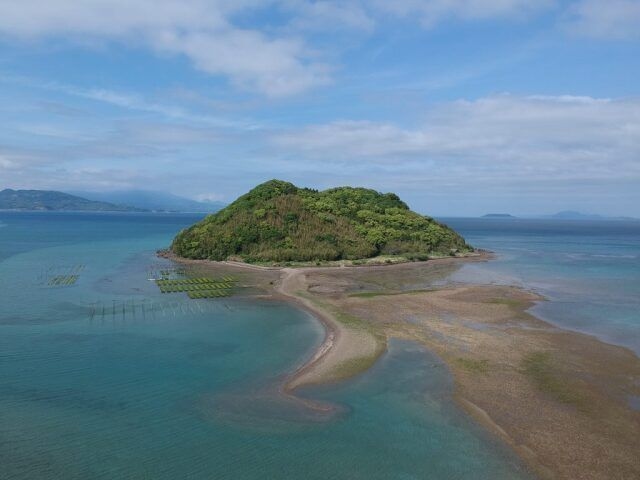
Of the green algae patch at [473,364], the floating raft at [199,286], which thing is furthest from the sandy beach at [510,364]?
the floating raft at [199,286]

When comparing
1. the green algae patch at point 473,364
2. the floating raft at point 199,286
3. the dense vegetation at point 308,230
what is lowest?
the green algae patch at point 473,364

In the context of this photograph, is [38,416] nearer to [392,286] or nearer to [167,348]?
[167,348]

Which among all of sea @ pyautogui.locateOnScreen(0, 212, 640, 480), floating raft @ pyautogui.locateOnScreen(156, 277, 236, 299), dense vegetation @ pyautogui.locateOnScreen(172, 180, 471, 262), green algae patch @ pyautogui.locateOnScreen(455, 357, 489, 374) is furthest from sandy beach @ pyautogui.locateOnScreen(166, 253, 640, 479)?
dense vegetation @ pyautogui.locateOnScreen(172, 180, 471, 262)

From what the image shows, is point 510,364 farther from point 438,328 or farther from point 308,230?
point 308,230

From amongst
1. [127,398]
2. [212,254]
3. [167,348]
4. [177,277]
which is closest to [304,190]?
[212,254]

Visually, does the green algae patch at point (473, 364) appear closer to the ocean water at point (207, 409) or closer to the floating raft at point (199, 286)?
the ocean water at point (207, 409)

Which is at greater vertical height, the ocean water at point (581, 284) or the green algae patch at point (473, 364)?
the ocean water at point (581, 284)

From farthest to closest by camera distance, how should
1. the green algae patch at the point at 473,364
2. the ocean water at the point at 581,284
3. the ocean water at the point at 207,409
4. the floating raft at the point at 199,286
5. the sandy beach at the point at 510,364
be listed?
the floating raft at the point at 199,286
the ocean water at the point at 581,284
the green algae patch at the point at 473,364
the sandy beach at the point at 510,364
the ocean water at the point at 207,409
